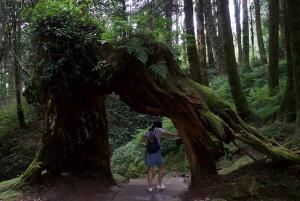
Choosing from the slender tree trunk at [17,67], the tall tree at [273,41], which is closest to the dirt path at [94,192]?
the tall tree at [273,41]

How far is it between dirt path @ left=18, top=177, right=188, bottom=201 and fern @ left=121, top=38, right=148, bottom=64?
126 inches

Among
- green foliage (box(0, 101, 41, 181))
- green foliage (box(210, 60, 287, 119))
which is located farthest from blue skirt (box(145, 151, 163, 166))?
green foliage (box(0, 101, 41, 181))

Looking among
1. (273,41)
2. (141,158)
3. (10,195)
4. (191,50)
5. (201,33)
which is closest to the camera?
(10,195)

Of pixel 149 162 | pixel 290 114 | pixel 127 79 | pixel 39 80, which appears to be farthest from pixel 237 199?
pixel 39 80

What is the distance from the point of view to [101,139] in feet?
38.0

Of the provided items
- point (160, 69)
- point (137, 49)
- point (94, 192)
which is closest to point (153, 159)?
point (94, 192)

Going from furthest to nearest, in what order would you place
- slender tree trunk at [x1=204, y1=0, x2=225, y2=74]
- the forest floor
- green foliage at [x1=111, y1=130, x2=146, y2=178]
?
slender tree trunk at [x1=204, y1=0, x2=225, y2=74] < green foliage at [x1=111, y1=130, x2=146, y2=178] < the forest floor

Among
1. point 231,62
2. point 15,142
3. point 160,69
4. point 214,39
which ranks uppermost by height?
point 214,39

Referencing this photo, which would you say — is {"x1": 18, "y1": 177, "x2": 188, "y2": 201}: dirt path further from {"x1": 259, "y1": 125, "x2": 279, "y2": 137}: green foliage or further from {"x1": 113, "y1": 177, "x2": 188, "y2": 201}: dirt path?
{"x1": 259, "y1": 125, "x2": 279, "y2": 137}: green foliage

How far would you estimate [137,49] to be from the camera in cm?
864

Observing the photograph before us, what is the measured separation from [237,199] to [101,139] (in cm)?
506

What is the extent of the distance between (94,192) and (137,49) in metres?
3.84

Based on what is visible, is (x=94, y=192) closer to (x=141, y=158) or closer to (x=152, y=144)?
(x=152, y=144)

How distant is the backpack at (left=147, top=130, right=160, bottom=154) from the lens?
10125mm
